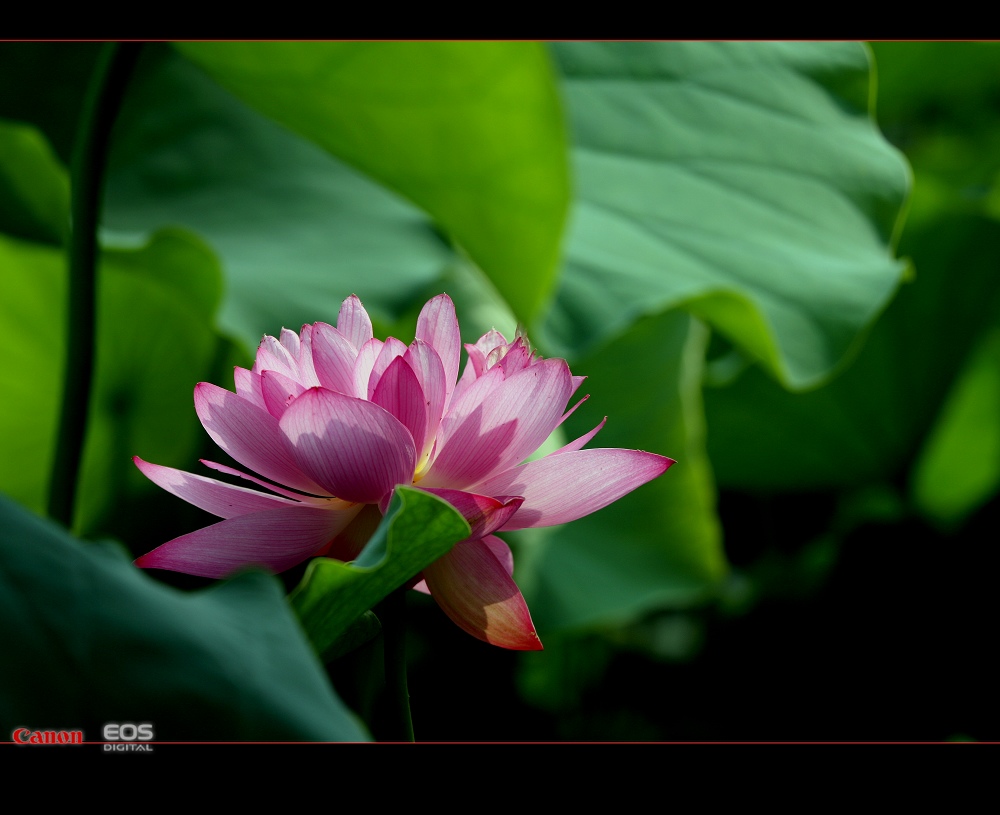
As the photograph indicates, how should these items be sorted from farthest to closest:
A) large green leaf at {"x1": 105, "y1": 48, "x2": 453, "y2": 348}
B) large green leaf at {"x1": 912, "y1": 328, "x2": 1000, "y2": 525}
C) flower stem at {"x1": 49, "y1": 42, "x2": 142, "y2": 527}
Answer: large green leaf at {"x1": 912, "y1": 328, "x2": 1000, "y2": 525} < large green leaf at {"x1": 105, "y1": 48, "x2": 453, "y2": 348} < flower stem at {"x1": 49, "y1": 42, "x2": 142, "y2": 527}

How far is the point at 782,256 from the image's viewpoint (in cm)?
77

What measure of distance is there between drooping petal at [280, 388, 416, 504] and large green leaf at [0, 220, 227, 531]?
0.54 meters

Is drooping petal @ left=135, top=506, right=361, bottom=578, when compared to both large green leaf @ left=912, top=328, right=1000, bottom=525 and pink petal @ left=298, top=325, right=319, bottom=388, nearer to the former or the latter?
pink petal @ left=298, top=325, right=319, bottom=388

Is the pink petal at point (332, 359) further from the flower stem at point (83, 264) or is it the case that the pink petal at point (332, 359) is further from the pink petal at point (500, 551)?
the flower stem at point (83, 264)

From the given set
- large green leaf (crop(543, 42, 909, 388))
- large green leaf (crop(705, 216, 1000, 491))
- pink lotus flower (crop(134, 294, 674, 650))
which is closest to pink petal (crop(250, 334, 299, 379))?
pink lotus flower (crop(134, 294, 674, 650))

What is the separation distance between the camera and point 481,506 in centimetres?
27

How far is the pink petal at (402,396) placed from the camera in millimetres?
271

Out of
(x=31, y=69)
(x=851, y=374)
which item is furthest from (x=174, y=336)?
(x=851, y=374)

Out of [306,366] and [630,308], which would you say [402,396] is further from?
[630,308]

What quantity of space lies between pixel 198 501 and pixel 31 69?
0.88 metres

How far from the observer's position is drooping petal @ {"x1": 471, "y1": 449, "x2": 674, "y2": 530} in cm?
29

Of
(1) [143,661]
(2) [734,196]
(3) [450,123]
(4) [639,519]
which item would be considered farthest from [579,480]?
(4) [639,519]

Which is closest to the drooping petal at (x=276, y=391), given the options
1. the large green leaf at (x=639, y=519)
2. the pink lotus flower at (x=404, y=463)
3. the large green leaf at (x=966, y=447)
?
the pink lotus flower at (x=404, y=463)

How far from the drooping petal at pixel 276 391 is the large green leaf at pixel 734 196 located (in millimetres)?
418
